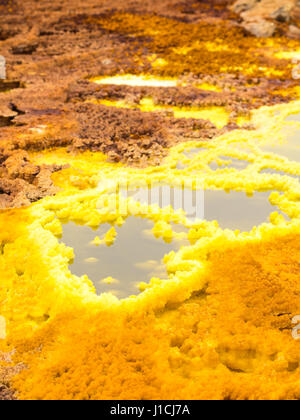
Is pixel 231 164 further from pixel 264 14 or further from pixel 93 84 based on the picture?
pixel 264 14

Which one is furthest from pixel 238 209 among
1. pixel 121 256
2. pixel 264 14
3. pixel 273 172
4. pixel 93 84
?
pixel 264 14

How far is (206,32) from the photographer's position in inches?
366

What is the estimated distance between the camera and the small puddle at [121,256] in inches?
111

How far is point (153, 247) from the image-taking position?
3.16 meters

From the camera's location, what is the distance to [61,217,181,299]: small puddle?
2814 mm

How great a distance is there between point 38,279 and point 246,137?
10.6 feet

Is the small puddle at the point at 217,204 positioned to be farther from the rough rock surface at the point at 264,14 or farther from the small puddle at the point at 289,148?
the rough rock surface at the point at 264,14

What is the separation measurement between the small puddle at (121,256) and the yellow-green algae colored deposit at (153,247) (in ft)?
0.04

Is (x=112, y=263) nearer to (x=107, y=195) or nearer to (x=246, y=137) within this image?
Result: (x=107, y=195)

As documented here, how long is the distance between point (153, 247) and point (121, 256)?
0.90 feet

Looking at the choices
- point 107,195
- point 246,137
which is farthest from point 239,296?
point 246,137

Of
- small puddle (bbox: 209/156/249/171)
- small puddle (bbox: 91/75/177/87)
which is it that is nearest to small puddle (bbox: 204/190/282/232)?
small puddle (bbox: 209/156/249/171)

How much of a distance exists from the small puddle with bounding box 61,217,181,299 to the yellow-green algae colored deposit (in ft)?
0.04

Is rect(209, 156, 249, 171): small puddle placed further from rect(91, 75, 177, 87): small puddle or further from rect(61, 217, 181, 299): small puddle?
rect(91, 75, 177, 87): small puddle
